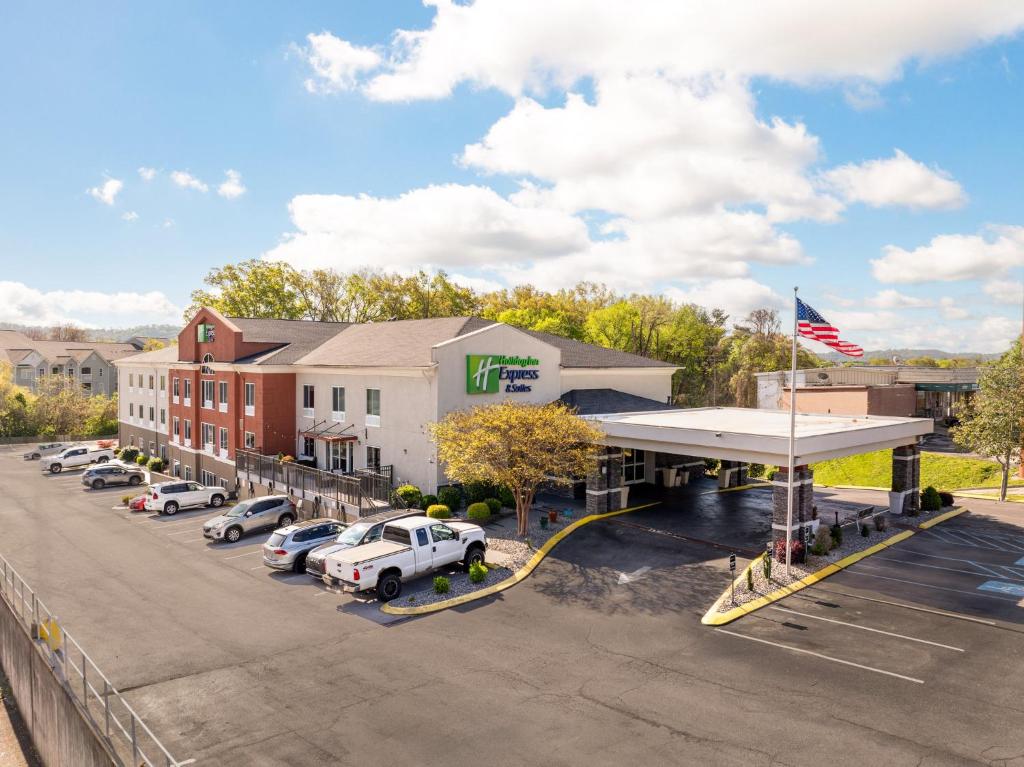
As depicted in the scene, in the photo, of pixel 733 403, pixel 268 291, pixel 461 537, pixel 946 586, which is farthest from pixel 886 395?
pixel 268 291

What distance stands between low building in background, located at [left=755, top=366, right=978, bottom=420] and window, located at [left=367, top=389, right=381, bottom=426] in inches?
1473

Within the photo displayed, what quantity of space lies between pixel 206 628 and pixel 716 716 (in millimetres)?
14562

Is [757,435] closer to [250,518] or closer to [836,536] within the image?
Answer: [836,536]

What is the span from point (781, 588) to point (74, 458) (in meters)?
59.4

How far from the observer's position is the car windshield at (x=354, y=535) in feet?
76.9

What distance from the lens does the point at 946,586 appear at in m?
20.9

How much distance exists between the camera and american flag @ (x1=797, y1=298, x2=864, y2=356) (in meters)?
21.4

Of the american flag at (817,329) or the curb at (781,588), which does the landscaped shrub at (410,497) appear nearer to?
the curb at (781,588)

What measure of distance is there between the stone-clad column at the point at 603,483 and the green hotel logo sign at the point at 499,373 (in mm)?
7794

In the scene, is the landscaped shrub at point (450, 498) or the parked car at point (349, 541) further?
the landscaped shrub at point (450, 498)

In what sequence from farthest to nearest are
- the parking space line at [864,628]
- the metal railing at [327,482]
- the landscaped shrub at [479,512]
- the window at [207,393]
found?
the window at [207,393], the metal railing at [327,482], the landscaped shrub at [479,512], the parking space line at [864,628]

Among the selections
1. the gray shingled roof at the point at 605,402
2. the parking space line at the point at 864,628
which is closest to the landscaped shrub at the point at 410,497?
the gray shingled roof at the point at 605,402

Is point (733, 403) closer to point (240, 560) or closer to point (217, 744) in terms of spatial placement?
point (240, 560)

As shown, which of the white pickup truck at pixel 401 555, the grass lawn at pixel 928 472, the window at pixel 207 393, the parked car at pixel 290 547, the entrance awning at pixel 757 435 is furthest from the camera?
the window at pixel 207 393
